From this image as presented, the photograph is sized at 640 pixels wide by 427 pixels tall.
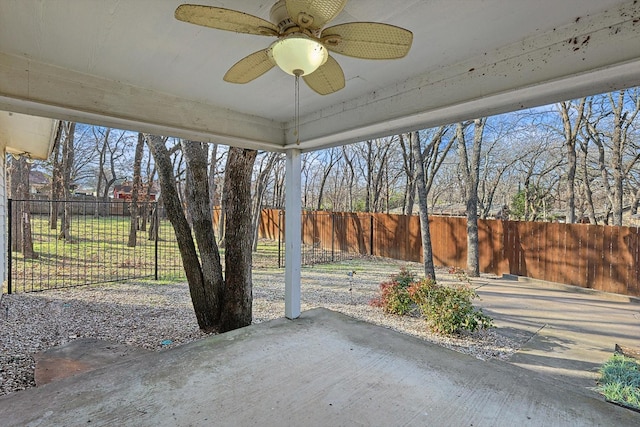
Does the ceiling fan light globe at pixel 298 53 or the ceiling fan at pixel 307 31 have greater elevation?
the ceiling fan at pixel 307 31

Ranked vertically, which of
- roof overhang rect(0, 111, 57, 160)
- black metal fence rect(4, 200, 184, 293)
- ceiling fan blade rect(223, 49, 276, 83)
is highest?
roof overhang rect(0, 111, 57, 160)

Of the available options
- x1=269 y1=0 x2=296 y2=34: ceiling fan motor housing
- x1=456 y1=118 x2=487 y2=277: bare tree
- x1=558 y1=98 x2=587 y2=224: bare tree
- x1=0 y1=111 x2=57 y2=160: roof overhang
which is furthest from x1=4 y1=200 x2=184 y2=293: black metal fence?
x1=558 y1=98 x2=587 y2=224: bare tree

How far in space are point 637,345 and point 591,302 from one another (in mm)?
2173

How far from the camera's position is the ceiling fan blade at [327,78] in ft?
5.12

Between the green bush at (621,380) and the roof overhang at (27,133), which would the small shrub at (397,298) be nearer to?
the green bush at (621,380)

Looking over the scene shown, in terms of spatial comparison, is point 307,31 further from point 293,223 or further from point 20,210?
point 20,210

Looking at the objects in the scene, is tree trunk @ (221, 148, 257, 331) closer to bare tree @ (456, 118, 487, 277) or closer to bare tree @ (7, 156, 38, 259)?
bare tree @ (7, 156, 38, 259)

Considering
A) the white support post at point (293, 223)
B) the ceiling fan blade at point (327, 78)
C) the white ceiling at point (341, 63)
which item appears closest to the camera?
the white ceiling at point (341, 63)

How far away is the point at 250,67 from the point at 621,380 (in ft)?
12.6

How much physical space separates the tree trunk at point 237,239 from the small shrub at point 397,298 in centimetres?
218

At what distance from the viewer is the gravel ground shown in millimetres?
3375

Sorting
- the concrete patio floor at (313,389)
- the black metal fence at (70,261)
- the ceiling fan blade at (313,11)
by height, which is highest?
the ceiling fan blade at (313,11)

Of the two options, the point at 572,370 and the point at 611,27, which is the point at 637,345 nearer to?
the point at 572,370

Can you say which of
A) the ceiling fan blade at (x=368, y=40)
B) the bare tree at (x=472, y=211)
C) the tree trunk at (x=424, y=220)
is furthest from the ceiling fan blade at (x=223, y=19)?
the bare tree at (x=472, y=211)
